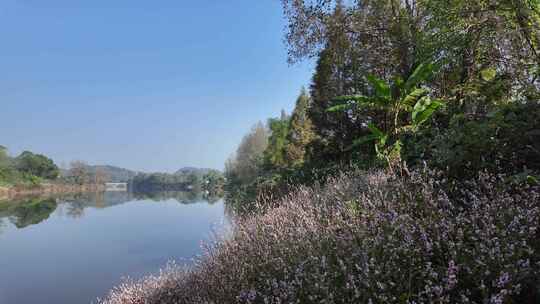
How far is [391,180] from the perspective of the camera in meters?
3.89

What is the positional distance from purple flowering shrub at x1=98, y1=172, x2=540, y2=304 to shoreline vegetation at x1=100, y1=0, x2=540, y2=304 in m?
0.01

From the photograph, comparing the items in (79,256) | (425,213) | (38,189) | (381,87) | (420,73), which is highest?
(420,73)

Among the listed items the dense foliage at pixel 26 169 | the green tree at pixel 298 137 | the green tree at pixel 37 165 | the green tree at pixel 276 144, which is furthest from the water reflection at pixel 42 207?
the green tree at pixel 37 165

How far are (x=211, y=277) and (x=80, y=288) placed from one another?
7158 millimetres

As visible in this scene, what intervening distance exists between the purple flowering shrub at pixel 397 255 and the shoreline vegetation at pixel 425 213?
14mm

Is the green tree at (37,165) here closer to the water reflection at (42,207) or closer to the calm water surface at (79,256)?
the water reflection at (42,207)

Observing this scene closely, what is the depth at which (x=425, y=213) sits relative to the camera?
2.89 m

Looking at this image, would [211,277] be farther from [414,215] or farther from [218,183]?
[218,183]

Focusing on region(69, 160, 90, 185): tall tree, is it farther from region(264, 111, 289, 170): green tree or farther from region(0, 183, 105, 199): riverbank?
region(264, 111, 289, 170): green tree

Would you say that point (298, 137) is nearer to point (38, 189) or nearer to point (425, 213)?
point (425, 213)

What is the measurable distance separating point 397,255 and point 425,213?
0.71 metres

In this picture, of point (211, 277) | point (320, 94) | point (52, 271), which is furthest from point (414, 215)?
point (320, 94)

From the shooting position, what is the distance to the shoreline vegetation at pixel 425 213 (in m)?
2.13

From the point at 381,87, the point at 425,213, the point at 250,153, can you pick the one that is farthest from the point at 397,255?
the point at 250,153
